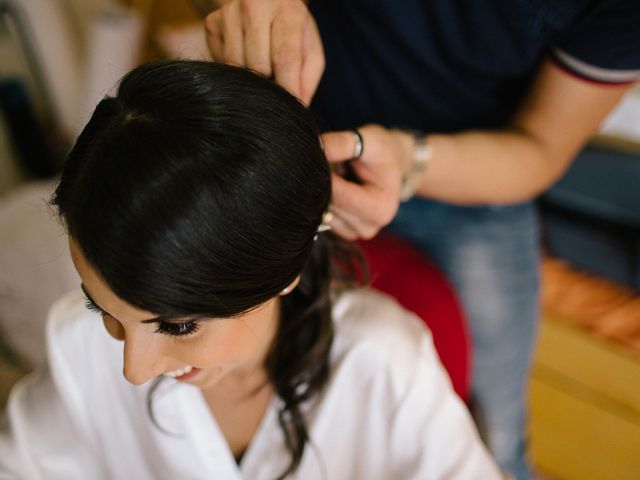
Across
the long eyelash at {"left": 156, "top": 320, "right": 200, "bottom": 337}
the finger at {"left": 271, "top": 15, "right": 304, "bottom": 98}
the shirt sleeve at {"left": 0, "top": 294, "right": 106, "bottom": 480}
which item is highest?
the finger at {"left": 271, "top": 15, "right": 304, "bottom": 98}

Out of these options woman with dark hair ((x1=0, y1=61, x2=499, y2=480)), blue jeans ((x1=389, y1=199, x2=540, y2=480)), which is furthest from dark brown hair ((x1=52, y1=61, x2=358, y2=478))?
blue jeans ((x1=389, y1=199, x2=540, y2=480))

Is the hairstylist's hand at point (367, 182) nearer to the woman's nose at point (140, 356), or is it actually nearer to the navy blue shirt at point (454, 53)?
the navy blue shirt at point (454, 53)

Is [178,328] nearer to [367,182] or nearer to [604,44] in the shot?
[367,182]

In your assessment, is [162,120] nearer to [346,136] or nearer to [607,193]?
[346,136]

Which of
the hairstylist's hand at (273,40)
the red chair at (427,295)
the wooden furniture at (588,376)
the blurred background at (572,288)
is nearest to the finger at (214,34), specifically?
the hairstylist's hand at (273,40)

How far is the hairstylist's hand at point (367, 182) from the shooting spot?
72cm

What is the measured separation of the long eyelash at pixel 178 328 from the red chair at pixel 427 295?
445 mm

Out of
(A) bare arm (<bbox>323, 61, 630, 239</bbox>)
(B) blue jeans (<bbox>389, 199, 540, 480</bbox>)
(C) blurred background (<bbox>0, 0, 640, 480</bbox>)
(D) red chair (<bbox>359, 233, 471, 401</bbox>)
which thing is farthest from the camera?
(C) blurred background (<bbox>0, 0, 640, 480</bbox>)

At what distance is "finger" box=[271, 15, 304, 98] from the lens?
69 cm

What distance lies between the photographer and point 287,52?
69 cm

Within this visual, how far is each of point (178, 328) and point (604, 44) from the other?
2.26 feet

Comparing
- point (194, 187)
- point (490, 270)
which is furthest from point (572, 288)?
point (194, 187)

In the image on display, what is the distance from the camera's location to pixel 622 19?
81cm

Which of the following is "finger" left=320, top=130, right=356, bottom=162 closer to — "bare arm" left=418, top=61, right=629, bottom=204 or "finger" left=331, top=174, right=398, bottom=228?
"finger" left=331, top=174, right=398, bottom=228
